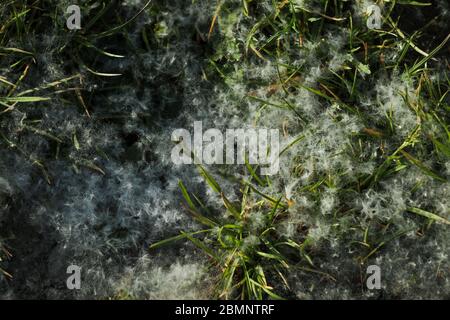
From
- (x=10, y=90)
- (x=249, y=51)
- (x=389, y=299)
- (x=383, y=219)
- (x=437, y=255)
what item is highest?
(x=249, y=51)

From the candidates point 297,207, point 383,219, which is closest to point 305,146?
point 297,207

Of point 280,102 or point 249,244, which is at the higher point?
point 280,102

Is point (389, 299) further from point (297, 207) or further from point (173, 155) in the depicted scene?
point (173, 155)

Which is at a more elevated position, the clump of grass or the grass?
the grass

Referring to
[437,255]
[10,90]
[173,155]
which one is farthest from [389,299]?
[10,90]

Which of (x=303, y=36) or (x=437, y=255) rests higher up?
(x=303, y=36)

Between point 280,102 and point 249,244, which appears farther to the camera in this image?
point 280,102

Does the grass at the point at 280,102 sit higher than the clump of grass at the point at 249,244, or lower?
higher
